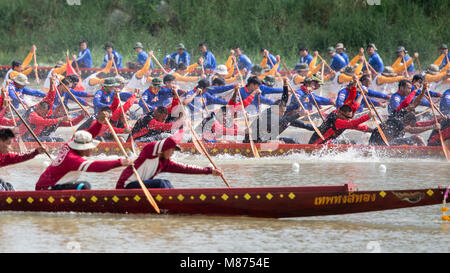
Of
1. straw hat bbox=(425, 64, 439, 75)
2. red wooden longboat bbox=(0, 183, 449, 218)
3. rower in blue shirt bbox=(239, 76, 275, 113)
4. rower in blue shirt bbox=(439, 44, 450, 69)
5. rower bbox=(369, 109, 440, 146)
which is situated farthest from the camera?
rower in blue shirt bbox=(439, 44, 450, 69)

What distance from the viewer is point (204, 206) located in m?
Answer: 10.1

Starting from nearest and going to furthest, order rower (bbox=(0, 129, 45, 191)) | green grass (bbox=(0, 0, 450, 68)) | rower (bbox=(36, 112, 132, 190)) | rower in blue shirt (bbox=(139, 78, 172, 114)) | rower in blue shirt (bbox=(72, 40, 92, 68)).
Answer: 1. rower (bbox=(36, 112, 132, 190))
2. rower (bbox=(0, 129, 45, 191))
3. rower in blue shirt (bbox=(139, 78, 172, 114))
4. rower in blue shirt (bbox=(72, 40, 92, 68))
5. green grass (bbox=(0, 0, 450, 68))

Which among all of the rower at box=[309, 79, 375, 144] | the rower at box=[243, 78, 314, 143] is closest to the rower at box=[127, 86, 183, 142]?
the rower at box=[243, 78, 314, 143]

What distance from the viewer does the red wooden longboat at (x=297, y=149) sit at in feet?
48.4

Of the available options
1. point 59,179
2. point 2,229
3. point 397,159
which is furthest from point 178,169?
point 397,159

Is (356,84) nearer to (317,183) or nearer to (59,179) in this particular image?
(317,183)

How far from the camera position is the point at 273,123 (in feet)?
52.1

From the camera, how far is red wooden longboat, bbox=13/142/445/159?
48.4ft

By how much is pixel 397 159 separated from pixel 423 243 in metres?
5.81

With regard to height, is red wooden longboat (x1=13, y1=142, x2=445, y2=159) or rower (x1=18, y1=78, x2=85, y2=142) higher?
rower (x1=18, y1=78, x2=85, y2=142)

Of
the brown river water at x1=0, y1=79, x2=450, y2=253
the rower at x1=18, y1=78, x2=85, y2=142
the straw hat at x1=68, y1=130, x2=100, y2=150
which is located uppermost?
the straw hat at x1=68, y1=130, x2=100, y2=150

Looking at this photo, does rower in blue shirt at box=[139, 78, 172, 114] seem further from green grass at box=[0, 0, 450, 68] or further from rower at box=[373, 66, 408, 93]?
green grass at box=[0, 0, 450, 68]

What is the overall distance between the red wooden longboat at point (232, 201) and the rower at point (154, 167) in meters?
0.16

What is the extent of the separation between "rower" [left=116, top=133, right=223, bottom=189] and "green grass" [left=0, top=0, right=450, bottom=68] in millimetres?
20261
